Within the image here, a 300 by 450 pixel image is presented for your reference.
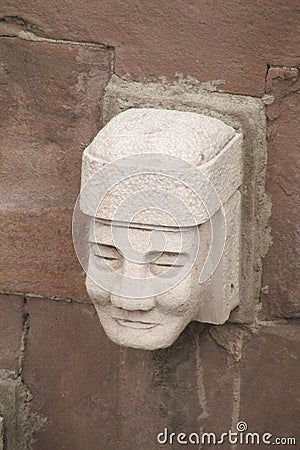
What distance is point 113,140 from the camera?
2355 mm

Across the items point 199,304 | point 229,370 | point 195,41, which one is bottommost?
point 229,370

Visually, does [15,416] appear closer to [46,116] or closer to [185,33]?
[46,116]

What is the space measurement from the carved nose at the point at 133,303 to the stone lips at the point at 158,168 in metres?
0.14

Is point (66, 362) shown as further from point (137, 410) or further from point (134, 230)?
point (134, 230)

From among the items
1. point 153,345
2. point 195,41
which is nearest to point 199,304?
point 153,345

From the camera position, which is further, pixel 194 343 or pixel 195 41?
pixel 194 343

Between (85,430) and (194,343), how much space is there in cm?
33

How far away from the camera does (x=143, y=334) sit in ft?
7.86

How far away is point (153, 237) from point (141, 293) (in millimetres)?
101

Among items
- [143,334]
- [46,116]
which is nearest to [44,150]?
[46,116]

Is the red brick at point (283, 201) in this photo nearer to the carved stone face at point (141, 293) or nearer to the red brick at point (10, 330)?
the carved stone face at point (141, 293)

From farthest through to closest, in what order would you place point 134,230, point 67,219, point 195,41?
point 67,219
point 195,41
point 134,230

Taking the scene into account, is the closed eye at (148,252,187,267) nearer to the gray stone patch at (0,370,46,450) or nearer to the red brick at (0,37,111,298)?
the red brick at (0,37,111,298)

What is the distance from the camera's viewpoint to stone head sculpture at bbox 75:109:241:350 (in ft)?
7.55
